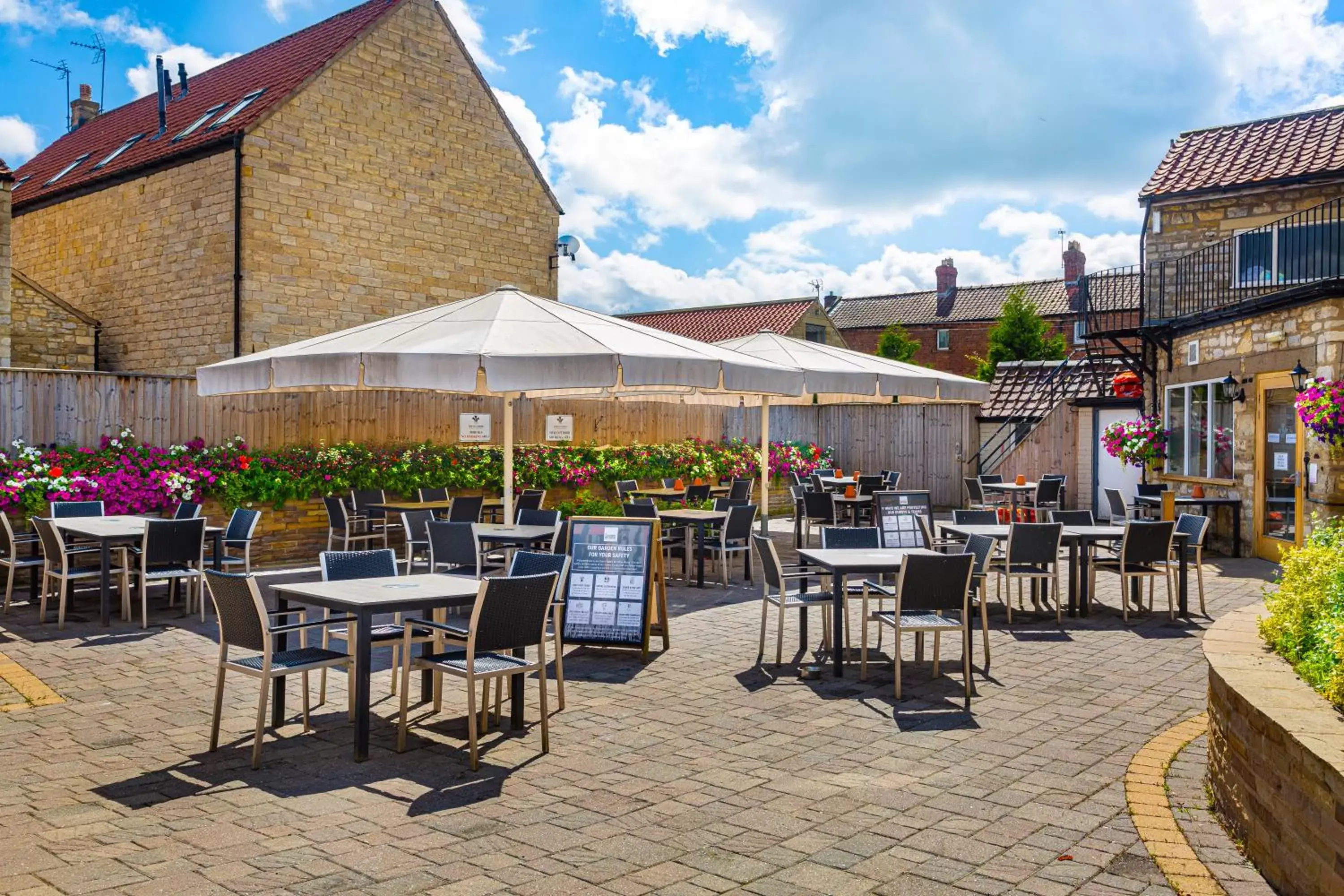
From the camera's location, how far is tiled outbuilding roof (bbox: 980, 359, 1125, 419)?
2091 cm

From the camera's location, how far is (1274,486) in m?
13.3

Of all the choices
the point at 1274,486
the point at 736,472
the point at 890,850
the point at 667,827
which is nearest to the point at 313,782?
the point at 667,827

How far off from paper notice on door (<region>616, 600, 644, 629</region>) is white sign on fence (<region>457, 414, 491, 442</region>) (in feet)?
30.4

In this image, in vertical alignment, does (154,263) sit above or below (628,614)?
above

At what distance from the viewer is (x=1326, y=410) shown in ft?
35.5

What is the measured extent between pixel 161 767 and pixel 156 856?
1212 millimetres

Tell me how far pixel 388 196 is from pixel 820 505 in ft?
31.3

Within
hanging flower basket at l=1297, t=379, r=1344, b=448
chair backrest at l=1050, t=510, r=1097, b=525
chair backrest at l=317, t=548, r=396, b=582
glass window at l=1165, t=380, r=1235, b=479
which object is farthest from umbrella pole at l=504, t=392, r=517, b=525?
glass window at l=1165, t=380, r=1235, b=479

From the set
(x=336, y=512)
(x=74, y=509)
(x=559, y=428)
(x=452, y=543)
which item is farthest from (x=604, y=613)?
(x=559, y=428)

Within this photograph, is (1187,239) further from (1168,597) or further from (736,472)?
(1168,597)

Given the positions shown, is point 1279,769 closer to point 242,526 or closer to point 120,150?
point 242,526

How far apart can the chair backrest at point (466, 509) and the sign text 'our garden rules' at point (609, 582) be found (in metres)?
3.81

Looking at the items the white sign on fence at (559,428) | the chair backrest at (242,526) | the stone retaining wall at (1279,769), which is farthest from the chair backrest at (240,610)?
the white sign on fence at (559,428)

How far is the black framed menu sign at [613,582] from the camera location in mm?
7781
